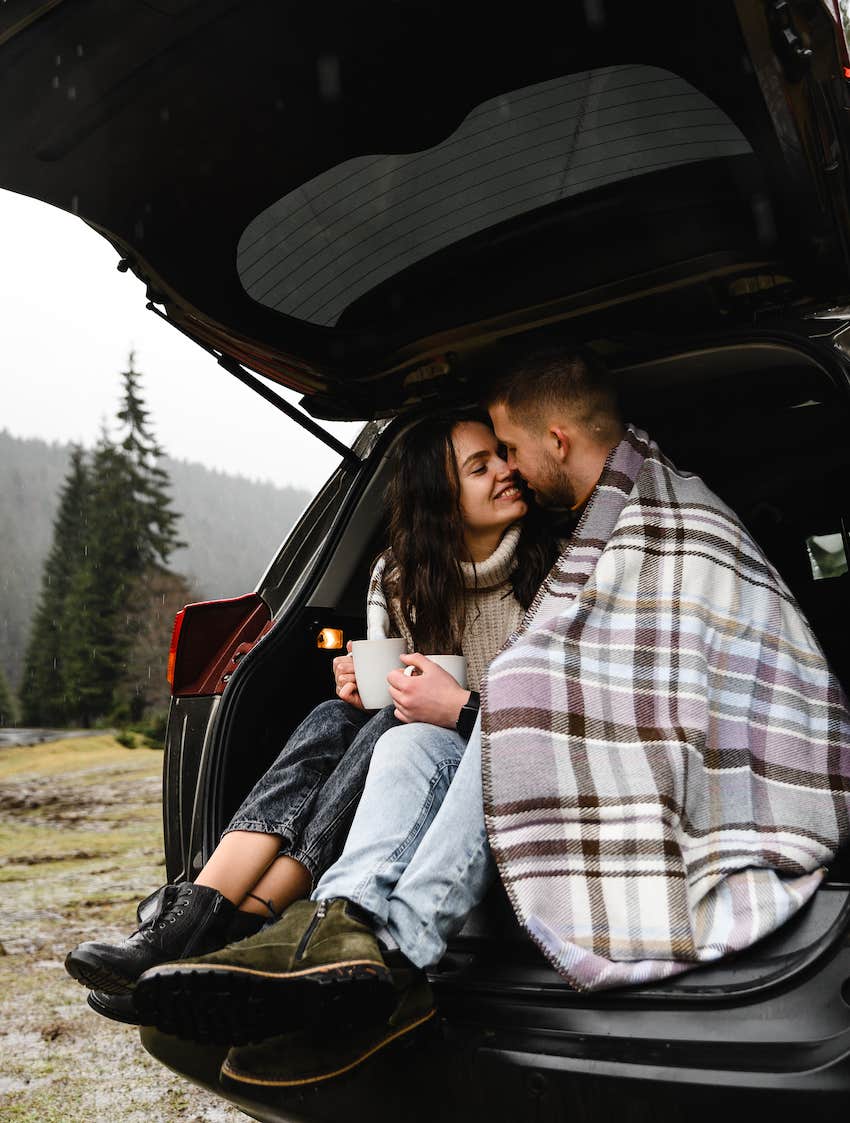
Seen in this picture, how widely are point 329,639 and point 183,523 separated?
25.6 meters

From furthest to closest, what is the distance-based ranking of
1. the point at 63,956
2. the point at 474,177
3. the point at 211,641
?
the point at 63,956, the point at 211,641, the point at 474,177

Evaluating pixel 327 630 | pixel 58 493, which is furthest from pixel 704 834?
pixel 58 493

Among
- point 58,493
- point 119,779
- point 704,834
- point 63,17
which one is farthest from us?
point 58,493

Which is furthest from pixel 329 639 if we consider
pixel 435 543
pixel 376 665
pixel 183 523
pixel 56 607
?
pixel 183 523

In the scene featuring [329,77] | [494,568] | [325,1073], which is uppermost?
[329,77]

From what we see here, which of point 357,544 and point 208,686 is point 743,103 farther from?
point 208,686

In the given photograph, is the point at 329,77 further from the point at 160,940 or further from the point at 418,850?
the point at 160,940

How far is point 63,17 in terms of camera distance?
1371 millimetres

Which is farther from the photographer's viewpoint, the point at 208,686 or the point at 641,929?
the point at 208,686

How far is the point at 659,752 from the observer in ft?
5.05

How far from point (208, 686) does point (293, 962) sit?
1.02 meters

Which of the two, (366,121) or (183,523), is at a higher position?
(183,523)

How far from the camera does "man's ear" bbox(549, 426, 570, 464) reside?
2.13m

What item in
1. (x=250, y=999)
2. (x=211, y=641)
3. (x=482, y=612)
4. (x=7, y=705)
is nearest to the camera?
(x=250, y=999)
